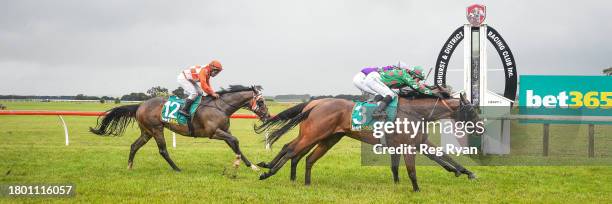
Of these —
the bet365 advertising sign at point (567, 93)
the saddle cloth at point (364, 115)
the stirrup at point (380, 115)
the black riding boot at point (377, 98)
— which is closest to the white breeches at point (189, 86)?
the saddle cloth at point (364, 115)

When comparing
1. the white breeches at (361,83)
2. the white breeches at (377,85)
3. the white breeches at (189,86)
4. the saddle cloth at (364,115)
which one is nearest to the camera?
the saddle cloth at (364,115)

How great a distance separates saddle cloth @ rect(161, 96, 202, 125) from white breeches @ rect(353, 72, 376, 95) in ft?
8.72

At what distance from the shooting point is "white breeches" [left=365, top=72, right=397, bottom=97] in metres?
7.67

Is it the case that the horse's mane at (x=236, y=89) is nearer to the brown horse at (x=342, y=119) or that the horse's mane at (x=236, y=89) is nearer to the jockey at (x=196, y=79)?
the jockey at (x=196, y=79)

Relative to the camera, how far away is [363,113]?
24.9 ft

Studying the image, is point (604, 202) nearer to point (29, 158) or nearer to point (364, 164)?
point (364, 164)

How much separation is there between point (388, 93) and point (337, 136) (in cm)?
88

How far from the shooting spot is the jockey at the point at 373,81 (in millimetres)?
7719

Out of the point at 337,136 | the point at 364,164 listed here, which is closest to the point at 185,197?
the point at 337,136

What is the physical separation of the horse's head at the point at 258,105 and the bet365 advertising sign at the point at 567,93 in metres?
4.88

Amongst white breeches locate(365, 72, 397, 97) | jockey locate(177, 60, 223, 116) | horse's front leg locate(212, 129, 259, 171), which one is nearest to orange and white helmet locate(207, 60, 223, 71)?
jockey locate(177, 60, 223, 116)

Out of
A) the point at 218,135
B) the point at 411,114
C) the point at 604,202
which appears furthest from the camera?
the point at 218,135

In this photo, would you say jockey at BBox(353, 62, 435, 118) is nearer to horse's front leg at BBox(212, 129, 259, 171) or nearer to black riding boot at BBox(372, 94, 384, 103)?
black riding boot at BBox(372, 94, 384, 103)

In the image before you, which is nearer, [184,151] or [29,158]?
[29,158]
